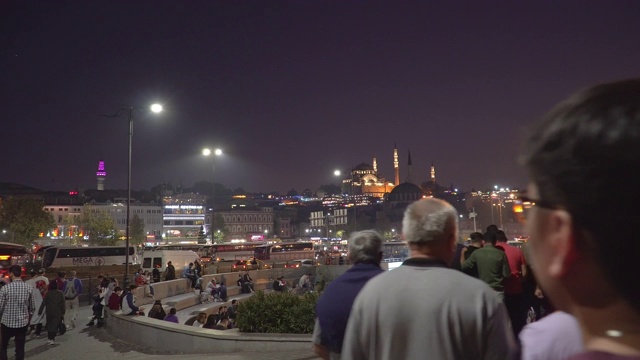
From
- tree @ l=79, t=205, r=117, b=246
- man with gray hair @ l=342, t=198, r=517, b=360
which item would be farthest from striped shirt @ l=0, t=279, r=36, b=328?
tree @ l=79, t=205, r=117, b=246

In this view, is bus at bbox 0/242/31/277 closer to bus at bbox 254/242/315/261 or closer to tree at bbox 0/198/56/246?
bus at bbox 254/242/315/261

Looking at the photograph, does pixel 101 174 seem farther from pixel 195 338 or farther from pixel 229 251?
pixel 195 338

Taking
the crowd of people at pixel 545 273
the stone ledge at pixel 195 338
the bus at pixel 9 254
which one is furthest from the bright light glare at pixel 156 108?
the bus at pixel 9 254

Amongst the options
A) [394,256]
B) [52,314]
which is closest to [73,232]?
[394,256]

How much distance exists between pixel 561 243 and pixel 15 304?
1023 centimetres

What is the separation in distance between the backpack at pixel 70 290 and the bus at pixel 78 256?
2724 centimetres

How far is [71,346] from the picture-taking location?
1445 centimetres

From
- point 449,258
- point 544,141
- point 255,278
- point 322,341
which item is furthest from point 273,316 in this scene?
point 255,278

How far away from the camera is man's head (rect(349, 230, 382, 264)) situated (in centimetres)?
389

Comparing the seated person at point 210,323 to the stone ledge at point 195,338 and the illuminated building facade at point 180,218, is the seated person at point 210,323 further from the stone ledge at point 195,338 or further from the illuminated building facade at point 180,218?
the illuminated building facade at point 180,218

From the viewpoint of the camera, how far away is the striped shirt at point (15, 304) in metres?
9.12

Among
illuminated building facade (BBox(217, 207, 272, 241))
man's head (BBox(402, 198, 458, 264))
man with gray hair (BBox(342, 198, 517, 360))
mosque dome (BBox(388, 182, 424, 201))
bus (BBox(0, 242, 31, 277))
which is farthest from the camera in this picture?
mosque dome (BBox(388, 182, 424, 201))

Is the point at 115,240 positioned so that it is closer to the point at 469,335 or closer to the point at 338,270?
the point at 338,270

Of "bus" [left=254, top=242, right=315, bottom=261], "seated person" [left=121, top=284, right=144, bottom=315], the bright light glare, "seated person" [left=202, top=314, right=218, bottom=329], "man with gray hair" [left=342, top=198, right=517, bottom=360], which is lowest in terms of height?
"seated person" [left=202, top=314, right=218, bottom=329]
